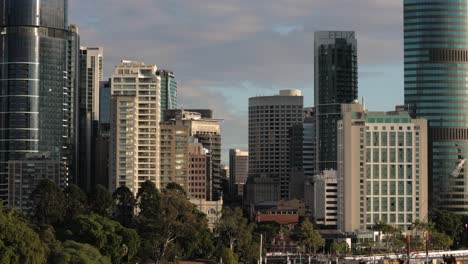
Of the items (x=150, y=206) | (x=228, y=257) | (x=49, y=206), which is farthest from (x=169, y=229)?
(x=49, y=206)

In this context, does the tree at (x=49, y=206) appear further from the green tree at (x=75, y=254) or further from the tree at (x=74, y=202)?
the green tree at (x=75, y=254)

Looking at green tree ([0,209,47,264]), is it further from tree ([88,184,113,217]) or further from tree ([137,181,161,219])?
tree ([88,184,113,217])

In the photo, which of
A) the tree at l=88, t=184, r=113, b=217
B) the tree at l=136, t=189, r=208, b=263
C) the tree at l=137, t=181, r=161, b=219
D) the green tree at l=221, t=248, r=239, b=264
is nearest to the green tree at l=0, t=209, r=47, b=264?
the tree at l=136, t=189, r=208, b=263

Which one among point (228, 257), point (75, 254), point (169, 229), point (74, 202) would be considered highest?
point (74, 202)

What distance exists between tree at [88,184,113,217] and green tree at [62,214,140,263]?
3476 cm

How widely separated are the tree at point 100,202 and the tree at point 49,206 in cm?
857

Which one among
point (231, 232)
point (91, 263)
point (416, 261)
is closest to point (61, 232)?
point (91, 263)

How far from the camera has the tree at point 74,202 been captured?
586ft

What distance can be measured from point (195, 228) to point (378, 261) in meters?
28.5

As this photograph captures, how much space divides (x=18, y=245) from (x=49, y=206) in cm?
6066

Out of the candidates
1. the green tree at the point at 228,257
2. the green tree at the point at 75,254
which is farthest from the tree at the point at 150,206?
the green tree at the point at 75,254

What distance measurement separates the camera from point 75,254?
129625 mm

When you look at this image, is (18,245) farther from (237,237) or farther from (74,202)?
(237,237)

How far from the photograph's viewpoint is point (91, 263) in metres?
129
